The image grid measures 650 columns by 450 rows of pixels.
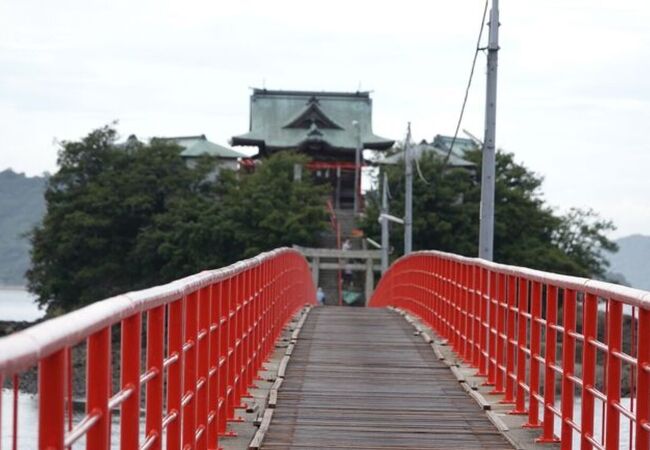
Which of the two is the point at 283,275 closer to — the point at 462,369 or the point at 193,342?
the point at 462,369

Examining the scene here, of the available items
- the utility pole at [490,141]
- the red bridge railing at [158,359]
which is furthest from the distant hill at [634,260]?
the red bridge railing at [158,359]

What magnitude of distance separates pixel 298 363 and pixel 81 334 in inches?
428

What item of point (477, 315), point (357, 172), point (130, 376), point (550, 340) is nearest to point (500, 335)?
point (477, 315)

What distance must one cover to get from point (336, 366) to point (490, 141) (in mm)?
6257

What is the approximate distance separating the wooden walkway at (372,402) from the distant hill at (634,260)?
92945mm

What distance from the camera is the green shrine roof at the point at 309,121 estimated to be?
241ft

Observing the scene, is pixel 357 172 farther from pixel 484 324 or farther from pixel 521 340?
pixel 521 340

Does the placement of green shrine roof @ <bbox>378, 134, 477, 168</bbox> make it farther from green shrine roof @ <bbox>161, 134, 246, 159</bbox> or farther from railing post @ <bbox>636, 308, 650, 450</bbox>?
railing post @ <bbox>636, 308, 650, 450</bbox>

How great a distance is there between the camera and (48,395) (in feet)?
13.0

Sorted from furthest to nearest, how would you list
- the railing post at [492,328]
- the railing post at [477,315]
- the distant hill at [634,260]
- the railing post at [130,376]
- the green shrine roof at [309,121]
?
the distant hill at [634,260] < the green shrine roof at [309,121] < the railing post at [477,315] < the railing post at [492,328] < the railing post at [130,376]

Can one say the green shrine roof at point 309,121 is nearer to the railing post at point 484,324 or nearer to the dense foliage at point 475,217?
the dense foliage at point 475,217

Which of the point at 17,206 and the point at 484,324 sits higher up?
the point at 17,206

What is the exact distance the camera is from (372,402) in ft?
39.1

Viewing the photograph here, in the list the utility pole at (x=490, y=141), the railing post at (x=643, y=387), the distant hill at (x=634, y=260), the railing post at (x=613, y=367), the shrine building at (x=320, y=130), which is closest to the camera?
the railing post at (x=643, y=387)
